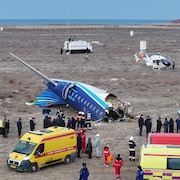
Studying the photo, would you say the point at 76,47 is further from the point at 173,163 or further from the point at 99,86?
the point at 173,163

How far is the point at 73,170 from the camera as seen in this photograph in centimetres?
2214

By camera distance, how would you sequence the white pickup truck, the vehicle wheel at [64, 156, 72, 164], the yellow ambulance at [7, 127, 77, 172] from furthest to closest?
the white pickup truck
the vehicle wheel at [64, 156, 72, 164]
the yellow ambulance at [7, 127, 77, 172]

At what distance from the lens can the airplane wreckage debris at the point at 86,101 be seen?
31.3m

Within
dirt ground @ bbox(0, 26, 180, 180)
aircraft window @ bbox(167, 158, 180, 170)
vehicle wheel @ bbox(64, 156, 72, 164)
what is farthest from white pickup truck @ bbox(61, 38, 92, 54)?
aircraft window @ bbox(167, 158, 180, 170)

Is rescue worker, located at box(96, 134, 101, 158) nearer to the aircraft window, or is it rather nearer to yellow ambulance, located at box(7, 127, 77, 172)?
yellow ambulance, located at box(7, 127, 77, 172)

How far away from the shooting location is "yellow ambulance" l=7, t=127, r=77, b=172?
70.4ft

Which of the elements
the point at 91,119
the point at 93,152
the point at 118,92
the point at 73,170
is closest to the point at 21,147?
the point at 73,170

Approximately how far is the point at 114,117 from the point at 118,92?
1045cm

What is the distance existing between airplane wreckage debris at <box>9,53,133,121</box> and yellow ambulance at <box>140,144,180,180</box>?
11292mm

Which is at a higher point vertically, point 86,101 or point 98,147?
point 86,101

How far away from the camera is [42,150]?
71.1 feet

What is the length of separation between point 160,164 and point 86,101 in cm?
1369

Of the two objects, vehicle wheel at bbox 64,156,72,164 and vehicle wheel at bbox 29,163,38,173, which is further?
vehicle wheel at bbox 64,156,72,164

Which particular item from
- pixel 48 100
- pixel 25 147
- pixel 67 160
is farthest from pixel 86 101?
pixel 25 147
